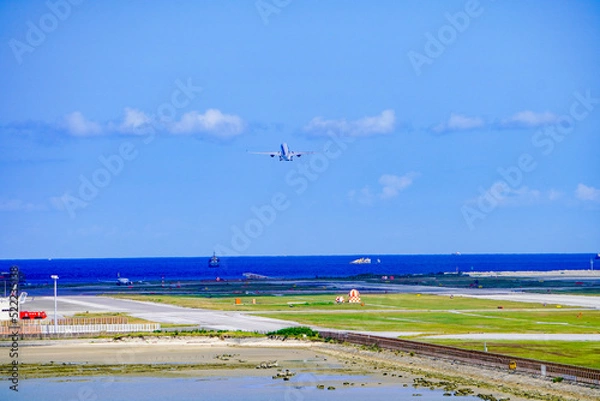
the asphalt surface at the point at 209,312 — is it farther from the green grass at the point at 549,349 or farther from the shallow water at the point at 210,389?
the shallow water at the point at 210,389

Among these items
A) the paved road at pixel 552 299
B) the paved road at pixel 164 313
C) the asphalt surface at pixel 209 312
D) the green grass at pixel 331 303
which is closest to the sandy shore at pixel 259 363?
the asphalt surface at pixel 209 312

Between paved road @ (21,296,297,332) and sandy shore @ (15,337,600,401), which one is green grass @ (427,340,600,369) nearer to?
sandy shore @ (15,337,600,401)

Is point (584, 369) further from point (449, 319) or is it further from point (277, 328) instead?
point (449, 319)

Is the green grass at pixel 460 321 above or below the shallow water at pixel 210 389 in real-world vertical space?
above

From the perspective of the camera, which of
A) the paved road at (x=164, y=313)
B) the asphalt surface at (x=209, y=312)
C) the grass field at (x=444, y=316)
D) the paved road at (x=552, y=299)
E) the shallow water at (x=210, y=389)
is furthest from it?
the paved road at (x=552, y=299)

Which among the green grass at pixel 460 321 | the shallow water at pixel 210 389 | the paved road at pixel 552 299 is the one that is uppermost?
the paved road at pixel 552 299

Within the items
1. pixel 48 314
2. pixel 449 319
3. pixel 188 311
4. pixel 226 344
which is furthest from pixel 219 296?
pixel 226 344

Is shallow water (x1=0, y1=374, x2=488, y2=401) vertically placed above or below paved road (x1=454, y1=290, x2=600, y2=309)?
below

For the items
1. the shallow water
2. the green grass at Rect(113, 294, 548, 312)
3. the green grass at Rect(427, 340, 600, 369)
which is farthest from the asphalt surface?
the shallow water
